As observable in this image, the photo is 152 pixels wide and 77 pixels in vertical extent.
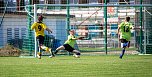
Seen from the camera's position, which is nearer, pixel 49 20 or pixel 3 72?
pixel 3 72

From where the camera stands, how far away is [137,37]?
26.0 meters

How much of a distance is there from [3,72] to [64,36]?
41.8 ft

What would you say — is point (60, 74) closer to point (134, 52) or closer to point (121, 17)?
point (134, 52)

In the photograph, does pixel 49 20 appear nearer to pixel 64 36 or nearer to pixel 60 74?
pixel 64 36

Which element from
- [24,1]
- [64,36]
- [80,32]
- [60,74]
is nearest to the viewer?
[60,74]

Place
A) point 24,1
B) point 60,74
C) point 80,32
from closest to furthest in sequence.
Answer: point 60,74 → point 80,32 → point 24,1

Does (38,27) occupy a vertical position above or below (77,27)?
above

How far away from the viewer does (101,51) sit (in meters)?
26.0

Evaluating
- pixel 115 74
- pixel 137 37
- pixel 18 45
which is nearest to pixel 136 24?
pixel 137 37

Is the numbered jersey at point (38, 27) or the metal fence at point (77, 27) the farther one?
the metal fence at point (77, 27)

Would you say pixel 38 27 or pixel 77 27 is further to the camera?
pixel 77 27

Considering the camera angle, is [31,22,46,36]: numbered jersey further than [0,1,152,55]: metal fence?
No

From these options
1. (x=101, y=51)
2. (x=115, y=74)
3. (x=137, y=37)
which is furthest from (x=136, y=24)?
(x=115, y=74)

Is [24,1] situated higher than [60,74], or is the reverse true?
[24,1]
